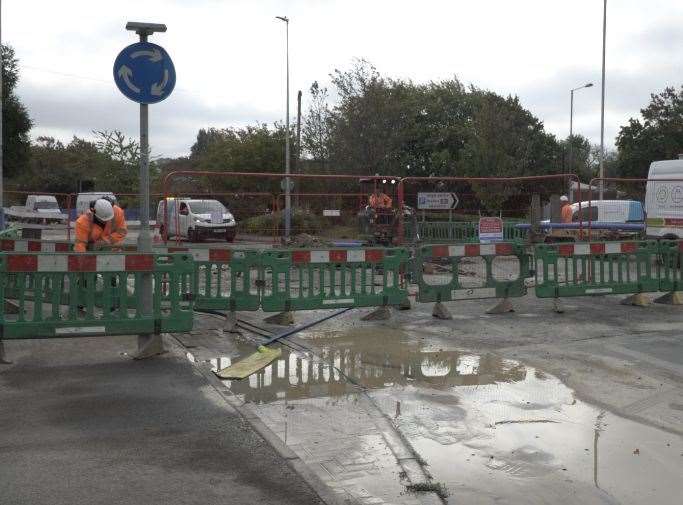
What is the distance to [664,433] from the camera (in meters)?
5.86

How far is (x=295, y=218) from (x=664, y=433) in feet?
39.9

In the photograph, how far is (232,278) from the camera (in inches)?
409

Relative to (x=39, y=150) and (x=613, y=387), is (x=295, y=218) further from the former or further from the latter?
(x=39, y=150)

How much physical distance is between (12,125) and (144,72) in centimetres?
3195

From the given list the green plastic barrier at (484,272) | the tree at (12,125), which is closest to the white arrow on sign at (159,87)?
the green plastic barrier at (484,272)

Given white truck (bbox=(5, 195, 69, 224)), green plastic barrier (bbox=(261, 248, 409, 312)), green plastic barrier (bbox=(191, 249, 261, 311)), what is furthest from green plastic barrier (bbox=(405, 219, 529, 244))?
white truck (bbox=(5, 195, 69, 224))

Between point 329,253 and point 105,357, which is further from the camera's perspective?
point 329,253

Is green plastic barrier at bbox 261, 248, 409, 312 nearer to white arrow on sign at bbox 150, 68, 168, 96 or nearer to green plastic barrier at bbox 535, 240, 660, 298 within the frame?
green plastic barrier at bbox 535, 240, 660, 298

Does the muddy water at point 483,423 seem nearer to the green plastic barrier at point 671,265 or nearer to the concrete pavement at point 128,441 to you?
the concrete pavement at point 128,441

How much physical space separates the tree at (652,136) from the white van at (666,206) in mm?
33822

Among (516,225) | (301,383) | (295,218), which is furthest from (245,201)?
(301,383)

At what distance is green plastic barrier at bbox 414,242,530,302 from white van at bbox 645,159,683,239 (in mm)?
7862

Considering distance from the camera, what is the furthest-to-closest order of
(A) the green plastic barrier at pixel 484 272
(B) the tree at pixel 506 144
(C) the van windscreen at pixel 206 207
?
(B) the tree at pixel 506 144 → (C) the van windscreen at pixel 206 207 → (A) the green plastic barrier at pixel 484 272

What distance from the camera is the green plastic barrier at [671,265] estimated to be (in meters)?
12.6
